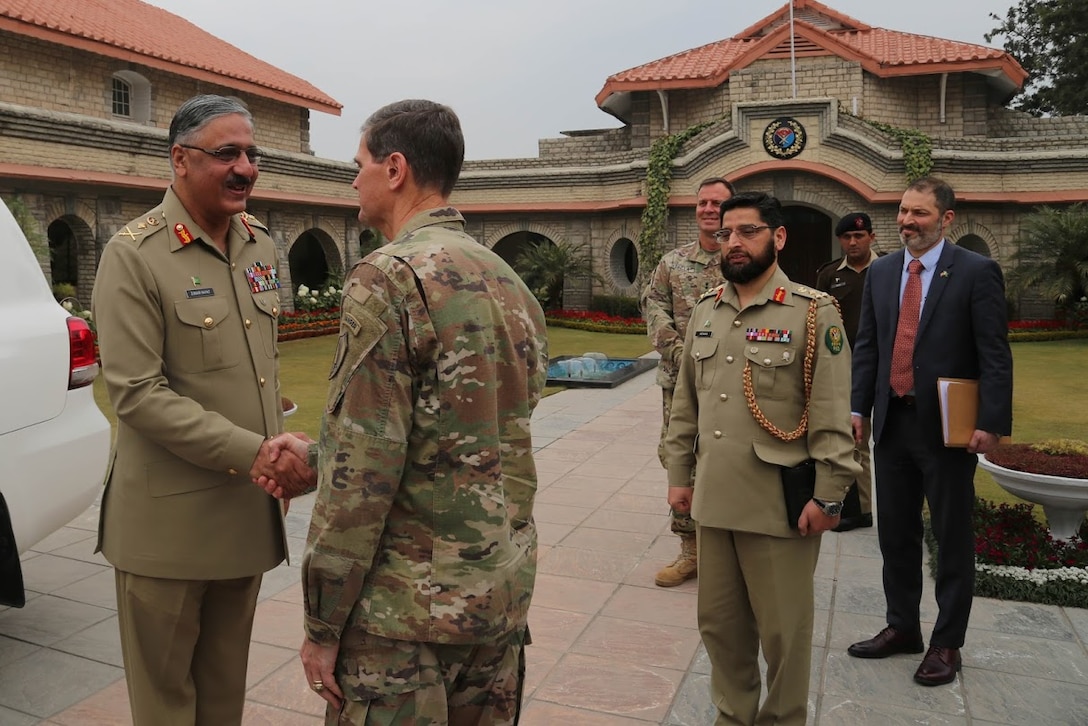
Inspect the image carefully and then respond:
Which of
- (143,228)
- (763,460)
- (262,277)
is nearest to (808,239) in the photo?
(763,460)

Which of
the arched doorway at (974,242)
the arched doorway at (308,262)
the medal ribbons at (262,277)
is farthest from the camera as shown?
the arched doorway at (308,262)

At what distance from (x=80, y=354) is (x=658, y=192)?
19.0 m

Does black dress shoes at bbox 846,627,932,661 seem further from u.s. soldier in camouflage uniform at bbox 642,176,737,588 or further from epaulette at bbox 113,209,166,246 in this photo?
epaulette at bbox 113,209,166,246

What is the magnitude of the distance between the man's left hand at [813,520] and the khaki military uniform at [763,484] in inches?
1.8

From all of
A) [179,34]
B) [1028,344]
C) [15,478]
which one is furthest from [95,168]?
[1028,344]

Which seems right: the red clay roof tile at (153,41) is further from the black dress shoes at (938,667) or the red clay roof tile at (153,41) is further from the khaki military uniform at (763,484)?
the black dress shoes at (938,667)

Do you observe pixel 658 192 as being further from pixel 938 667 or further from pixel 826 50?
pixel 938 667

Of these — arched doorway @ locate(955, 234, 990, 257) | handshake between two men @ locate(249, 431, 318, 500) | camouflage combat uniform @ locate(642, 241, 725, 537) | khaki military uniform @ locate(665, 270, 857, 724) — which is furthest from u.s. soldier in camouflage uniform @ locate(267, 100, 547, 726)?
arched doorway @ locate(955, 234, 990, 257)

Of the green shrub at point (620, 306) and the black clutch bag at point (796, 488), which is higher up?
the green shrub at point (620, 306)

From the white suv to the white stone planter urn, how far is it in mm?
4650

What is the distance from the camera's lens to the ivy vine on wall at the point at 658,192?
2148 cm

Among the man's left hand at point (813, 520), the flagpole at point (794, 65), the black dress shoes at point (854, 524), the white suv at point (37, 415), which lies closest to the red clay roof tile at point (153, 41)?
the flagpole at point (794, 65)

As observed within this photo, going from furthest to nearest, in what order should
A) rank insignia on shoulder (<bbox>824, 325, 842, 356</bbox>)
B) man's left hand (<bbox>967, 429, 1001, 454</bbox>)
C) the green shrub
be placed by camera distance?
the green shrub
man's left hand (<bbox>967, 429, 1001, 454</bbox>)
rank insignia on shoulder (<bbox>824, 325, 842, 356</bbox>)

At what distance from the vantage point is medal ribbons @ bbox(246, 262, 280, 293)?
2766mm
